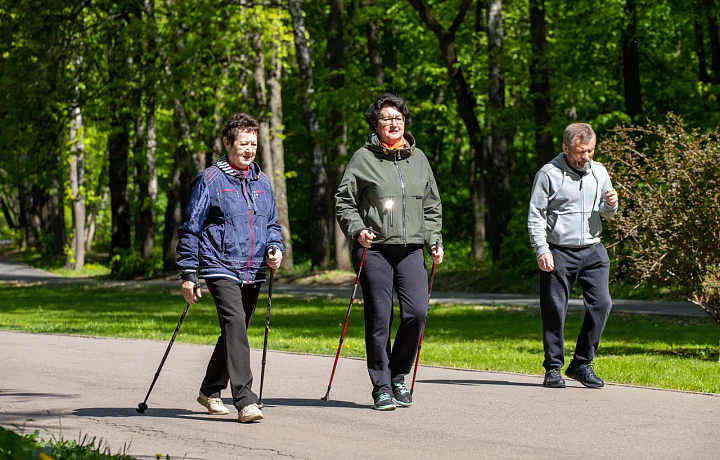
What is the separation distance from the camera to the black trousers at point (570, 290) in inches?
365

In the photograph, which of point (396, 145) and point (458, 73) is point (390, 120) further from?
point (458, 73)

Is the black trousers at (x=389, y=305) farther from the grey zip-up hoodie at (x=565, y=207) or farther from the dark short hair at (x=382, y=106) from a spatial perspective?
the grey zip-up hoodie at (x=565, y=207)

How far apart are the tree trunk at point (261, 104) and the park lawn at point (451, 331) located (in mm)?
6226

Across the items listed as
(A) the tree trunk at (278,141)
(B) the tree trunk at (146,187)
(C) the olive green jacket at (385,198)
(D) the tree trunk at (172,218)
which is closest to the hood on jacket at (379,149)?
(C) the olive green jacket at (385,198)

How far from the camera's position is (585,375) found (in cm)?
921

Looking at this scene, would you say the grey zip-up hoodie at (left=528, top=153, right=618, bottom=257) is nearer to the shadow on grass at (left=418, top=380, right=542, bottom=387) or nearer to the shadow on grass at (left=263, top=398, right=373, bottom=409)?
the shadow on grass at (left=418, top=380, right=542, bottom=387)

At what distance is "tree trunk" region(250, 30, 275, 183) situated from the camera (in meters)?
31.1

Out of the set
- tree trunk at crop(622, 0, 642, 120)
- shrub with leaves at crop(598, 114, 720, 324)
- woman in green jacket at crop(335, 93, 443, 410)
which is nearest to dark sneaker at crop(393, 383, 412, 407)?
woman in green jacket at crop(335, 93, 443, 410)

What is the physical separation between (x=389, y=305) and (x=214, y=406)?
1362 mm

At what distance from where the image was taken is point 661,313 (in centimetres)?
1850

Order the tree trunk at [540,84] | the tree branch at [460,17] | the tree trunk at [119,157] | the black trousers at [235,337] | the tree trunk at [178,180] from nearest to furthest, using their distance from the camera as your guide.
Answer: the black trousers at [235,337] < the tree trunk at [540,84] < the tree branch at [460,17] < the tree trunk at [119,157] < the tree trunk at [178,180]

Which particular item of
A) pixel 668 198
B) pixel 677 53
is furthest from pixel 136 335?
pixel 677 53

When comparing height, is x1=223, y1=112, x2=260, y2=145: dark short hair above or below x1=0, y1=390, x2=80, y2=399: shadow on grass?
above

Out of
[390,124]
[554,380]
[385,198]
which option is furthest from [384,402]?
[390,124]
